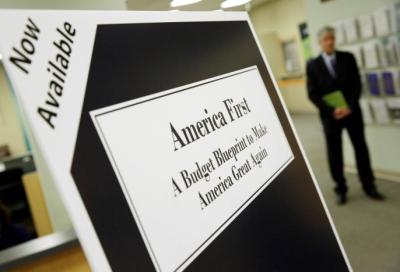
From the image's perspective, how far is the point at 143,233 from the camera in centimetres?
59

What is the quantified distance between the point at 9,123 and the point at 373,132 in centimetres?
689

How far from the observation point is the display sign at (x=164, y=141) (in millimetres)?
528

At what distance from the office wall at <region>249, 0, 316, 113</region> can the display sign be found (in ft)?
27.0

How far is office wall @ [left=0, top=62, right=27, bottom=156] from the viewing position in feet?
23.9

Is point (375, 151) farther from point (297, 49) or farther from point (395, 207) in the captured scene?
point (297, 49)

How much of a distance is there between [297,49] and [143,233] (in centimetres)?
915

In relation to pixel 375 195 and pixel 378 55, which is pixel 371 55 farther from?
pixel 375 195

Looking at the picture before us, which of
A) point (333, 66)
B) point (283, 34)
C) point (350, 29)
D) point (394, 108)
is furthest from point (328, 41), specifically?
point (283, 34)

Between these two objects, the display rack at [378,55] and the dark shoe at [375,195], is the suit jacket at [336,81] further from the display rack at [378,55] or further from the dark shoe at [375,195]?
the dark shoe at [375,195]

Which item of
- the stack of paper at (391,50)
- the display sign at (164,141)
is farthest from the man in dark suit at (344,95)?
the display sign at (164,141)

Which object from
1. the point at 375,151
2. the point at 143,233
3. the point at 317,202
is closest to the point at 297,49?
the point at 375,151

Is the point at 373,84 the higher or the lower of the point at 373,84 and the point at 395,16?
the lower

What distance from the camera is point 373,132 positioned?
158 inches

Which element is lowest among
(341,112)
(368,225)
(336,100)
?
(368,225)
